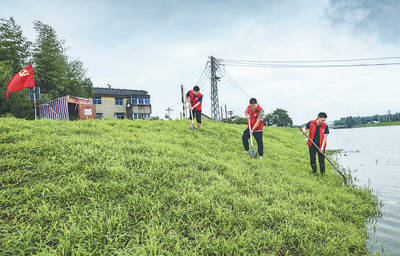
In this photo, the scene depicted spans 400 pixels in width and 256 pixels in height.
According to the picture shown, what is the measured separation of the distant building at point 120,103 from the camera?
29516 millimetres

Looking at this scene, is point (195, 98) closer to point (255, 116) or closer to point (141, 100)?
point (255, 116)

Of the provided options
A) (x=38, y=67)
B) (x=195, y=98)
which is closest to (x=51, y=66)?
(x=38, y=67)

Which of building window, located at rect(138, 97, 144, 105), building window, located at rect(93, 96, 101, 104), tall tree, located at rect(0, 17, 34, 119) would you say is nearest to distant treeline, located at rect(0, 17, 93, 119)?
tall tree, located at rect(0, 17, 34, 119)

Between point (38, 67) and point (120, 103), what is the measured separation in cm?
1449

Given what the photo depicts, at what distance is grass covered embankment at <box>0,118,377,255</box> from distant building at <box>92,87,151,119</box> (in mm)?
27879

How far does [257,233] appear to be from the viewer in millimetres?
2346

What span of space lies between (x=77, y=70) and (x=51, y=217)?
25.9m

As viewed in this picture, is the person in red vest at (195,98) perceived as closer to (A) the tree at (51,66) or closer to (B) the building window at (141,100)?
(A) the tree at (51,66)

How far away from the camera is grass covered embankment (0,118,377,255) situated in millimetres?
1994

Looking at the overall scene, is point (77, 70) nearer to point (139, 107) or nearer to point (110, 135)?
point (139, 107)

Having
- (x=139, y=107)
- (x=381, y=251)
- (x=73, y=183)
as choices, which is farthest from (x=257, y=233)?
(x=139, y=107)

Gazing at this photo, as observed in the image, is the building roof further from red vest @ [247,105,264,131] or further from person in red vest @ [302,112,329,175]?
person in red vest @ [302,112,329,175]

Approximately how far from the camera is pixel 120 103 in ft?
103

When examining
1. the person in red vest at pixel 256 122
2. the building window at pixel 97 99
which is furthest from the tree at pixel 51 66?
the person in red vest at pixel 256 122
